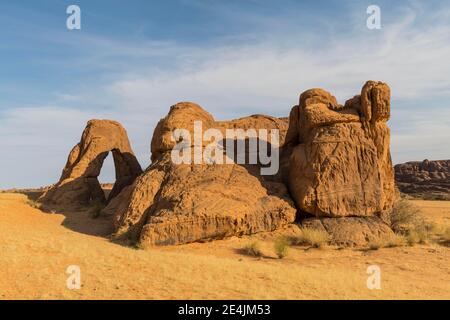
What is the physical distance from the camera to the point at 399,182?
4719 centimetres

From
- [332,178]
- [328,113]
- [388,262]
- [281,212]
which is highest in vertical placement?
[328,113]

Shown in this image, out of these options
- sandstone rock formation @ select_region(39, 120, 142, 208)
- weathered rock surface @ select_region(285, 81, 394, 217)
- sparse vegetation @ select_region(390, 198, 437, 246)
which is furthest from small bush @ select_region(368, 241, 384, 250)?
sandstone rock formation @ select_region(39, 120, 142, 208)

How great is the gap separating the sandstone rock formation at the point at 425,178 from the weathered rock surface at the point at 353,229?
1027 inches

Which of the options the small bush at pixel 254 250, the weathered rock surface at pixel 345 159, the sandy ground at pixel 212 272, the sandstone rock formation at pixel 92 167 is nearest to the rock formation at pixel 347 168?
the weathered rock surface at pixel 345 159

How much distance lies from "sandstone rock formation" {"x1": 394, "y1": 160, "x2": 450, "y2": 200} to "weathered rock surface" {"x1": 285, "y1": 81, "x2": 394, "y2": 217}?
25.5 metres

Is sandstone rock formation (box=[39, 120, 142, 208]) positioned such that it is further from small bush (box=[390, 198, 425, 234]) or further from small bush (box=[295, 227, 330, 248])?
small bush (box=[390, 198, 425, 234])

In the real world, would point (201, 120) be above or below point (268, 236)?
above

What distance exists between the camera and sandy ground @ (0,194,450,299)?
6.71 m

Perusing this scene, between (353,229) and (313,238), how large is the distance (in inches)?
55.1

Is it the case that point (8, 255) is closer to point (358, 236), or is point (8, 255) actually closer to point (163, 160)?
point (163, 160)
